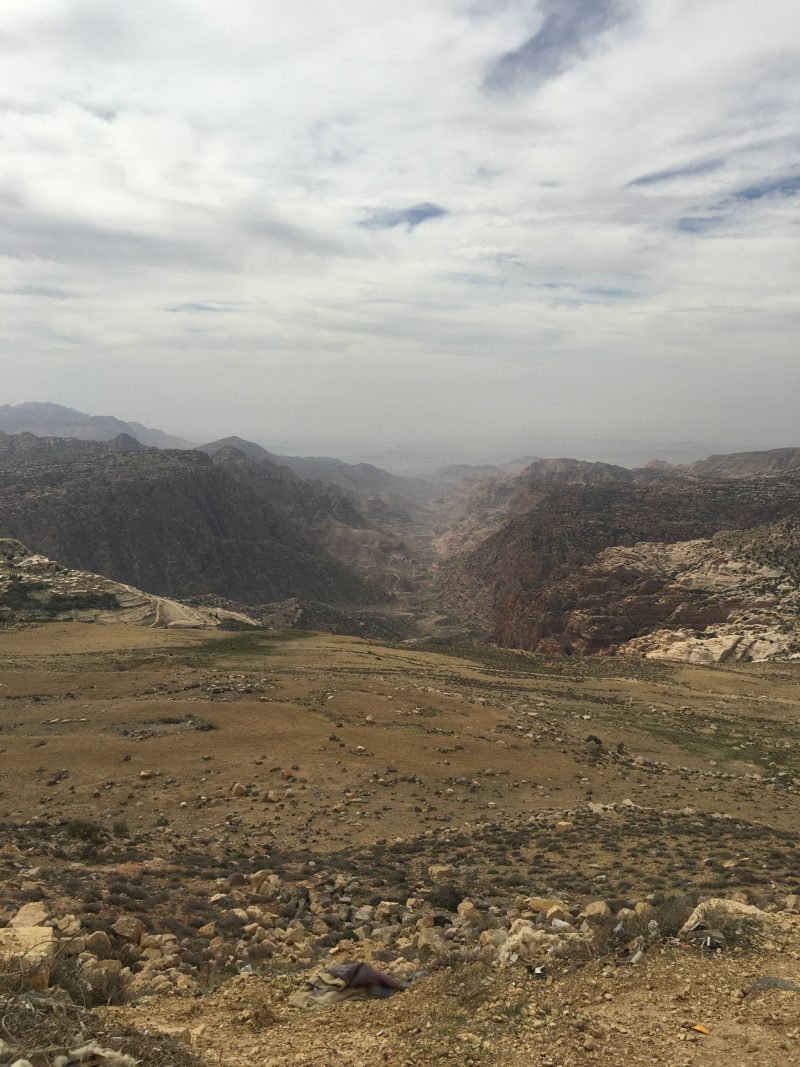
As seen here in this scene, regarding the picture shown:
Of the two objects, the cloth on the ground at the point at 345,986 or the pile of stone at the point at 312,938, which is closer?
the cloth on the ground at the point at 345,986

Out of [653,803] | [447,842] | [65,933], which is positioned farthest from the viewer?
[653,803]

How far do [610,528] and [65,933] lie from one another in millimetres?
81066

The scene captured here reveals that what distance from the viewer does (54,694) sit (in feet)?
74.3

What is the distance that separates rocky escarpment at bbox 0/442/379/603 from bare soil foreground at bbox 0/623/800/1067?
7259cm

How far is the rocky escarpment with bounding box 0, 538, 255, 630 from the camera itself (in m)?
42.8

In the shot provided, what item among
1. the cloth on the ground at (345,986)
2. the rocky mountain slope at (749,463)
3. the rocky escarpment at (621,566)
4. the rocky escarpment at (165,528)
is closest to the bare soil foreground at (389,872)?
the cloth on the ground at (345,986)

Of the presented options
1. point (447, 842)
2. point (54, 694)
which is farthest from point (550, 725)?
point (54, 694)

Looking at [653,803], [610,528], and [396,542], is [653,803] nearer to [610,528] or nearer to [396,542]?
[610,528]

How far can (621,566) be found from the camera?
66500 mm

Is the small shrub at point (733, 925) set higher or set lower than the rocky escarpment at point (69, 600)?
higher

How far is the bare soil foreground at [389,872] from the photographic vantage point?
6.05 metres

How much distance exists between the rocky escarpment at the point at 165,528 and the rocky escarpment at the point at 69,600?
40801 mm

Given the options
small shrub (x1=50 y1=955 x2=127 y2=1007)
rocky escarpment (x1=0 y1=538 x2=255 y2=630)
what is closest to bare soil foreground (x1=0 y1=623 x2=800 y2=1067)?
small shrub (x1=50 y1=955 x2=127 y2=1007)

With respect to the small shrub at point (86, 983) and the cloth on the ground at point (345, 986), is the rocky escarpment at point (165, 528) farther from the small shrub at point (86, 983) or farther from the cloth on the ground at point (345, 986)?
the cloth on the ground at point (345, 986)
